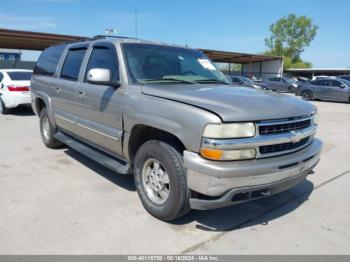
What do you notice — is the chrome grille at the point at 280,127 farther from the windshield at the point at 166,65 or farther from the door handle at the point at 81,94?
the door handle at the point at 81,94

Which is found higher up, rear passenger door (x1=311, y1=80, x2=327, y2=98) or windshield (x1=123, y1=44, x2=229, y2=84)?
windshield (x1=123, y1=44, x2=229, y2=84)

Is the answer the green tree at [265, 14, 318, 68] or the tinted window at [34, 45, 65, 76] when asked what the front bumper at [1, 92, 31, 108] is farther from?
the green tree at [265, 14, 318, 68]

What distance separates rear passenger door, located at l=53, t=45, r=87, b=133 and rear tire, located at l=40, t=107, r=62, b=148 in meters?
0.58

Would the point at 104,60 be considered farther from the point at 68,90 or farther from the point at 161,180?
the point at 161,180

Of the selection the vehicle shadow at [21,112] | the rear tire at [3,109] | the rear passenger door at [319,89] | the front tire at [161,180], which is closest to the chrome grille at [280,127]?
the front tire at [161,180]

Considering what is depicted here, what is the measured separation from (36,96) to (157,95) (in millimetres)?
4132

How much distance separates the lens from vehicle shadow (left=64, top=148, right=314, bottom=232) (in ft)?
11.5

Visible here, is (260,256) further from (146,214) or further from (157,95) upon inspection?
(157,95)

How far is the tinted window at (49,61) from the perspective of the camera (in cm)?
591

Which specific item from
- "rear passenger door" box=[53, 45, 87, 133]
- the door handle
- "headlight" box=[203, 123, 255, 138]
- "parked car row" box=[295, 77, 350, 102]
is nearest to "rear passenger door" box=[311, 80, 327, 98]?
"parked car row" box=[295, 77, 350, 102]

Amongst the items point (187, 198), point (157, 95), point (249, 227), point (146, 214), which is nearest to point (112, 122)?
point (157, 95)

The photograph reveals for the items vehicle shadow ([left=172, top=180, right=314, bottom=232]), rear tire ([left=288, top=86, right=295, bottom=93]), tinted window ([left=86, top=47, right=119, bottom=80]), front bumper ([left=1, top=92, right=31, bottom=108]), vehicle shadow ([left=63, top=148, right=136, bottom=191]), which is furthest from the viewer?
rear tire ([left=288, top=86, right=295, bottom=93])

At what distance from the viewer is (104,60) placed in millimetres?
4391

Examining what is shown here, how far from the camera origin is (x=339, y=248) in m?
3.11
